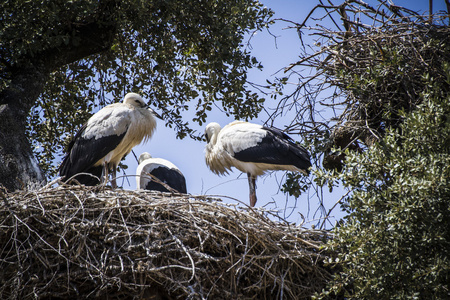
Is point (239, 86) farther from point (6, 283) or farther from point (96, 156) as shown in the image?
point (6, 283)

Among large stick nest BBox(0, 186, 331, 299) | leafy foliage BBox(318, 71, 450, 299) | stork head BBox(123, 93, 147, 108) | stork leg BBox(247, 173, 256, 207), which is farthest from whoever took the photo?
stork leg BBox(247, 173, 256, 207)

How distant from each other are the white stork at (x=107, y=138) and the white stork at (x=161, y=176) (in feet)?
1.75

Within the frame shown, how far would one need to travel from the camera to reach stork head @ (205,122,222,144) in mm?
7975

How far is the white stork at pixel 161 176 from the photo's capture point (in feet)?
25.2

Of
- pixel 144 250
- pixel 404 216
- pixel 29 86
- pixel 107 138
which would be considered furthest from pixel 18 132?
pixel 404 216

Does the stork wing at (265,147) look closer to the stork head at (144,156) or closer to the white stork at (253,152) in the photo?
the white stork at (253,152)

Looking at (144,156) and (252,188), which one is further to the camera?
(144,156)

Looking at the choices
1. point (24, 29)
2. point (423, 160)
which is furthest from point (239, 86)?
point (423, 160)

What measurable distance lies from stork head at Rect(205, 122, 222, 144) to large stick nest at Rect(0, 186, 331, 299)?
9.84 ft

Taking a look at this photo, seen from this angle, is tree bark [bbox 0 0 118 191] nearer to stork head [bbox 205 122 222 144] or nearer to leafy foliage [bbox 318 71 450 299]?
stork head [bbox 205 122 222 144]

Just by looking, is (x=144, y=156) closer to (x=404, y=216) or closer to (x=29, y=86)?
(x=29, y=86)

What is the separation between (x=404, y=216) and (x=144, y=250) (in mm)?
1936

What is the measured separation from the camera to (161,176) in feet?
25.5

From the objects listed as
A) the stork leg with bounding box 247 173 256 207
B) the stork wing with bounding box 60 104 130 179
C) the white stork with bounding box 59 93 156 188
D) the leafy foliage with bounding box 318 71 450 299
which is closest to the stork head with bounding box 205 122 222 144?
the stork leg with bounding box 247 173 256 207
